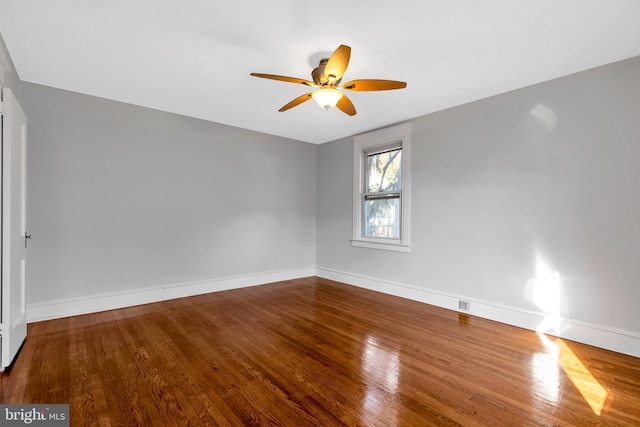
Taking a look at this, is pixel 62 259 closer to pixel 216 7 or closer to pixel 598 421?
pixel 216 7

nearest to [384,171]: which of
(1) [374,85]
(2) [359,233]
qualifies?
(2) [359,233]

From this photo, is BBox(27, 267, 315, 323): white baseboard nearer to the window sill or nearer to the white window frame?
the window sill

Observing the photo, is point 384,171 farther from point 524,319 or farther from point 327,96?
point 524,319

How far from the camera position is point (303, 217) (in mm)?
5461

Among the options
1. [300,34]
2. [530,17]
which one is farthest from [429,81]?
[300,34]

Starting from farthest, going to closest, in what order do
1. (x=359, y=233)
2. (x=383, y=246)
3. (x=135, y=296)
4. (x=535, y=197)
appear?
(x=359, y=233) < (x=383, y=246) < (x=135, y=296) < (x=535, y=197)

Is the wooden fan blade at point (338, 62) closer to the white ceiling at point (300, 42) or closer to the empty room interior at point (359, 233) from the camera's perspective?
the empty room interior at point (359, 233)

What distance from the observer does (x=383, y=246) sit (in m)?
4.40

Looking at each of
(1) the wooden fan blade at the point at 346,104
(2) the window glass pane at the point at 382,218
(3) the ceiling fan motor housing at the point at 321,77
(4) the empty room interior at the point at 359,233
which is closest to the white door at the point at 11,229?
(4) the empty room interior at the point at 359,233

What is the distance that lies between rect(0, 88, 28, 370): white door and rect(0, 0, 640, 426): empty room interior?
0.02 metres

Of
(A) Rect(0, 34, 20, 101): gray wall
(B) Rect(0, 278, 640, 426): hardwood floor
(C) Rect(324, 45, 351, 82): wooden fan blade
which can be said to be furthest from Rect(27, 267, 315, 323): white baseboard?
(C) Rect(324, 45, 351, 82): wooden fan blade

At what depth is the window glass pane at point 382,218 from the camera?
439 centimetres

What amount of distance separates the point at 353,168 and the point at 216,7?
3314mm

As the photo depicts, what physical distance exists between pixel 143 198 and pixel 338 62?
3062 mm
